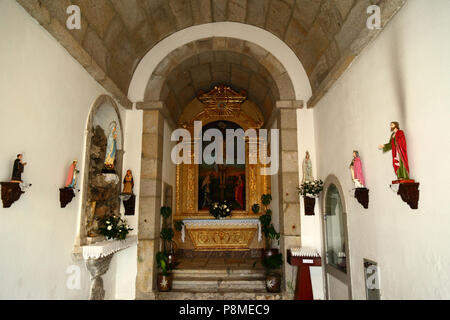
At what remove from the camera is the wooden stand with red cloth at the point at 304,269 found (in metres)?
5.48

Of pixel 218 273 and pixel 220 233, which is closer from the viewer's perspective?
pixel 218 273

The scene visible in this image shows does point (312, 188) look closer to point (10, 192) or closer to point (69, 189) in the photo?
point (69, 189)

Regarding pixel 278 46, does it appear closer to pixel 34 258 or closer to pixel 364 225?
pixel 364 225

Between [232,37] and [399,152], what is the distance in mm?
4983

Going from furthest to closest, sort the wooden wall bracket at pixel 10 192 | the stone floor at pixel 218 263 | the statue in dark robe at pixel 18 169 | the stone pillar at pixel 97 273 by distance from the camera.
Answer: the stone floor at pixel 218 263 → the stone pillar at pixel 97 273 → the statue in dark robe at pixel 18 169 → the wooden wall bracket at pixel 10 192

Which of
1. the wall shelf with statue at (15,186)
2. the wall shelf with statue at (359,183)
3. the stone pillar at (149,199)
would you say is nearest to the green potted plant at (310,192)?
the wall shelf with statue at (359,183)

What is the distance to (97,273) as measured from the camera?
16.6 feet

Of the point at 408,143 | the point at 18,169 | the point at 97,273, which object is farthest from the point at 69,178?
the point at 408,143

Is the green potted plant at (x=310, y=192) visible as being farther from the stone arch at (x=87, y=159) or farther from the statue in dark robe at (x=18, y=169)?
the statue in dark robe at (x=18, y=169)

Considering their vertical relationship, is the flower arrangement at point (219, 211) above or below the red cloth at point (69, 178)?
below

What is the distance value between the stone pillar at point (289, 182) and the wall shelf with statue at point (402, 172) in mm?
3132

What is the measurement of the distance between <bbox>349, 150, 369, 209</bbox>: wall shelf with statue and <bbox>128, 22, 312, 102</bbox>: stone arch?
2.79 meters
